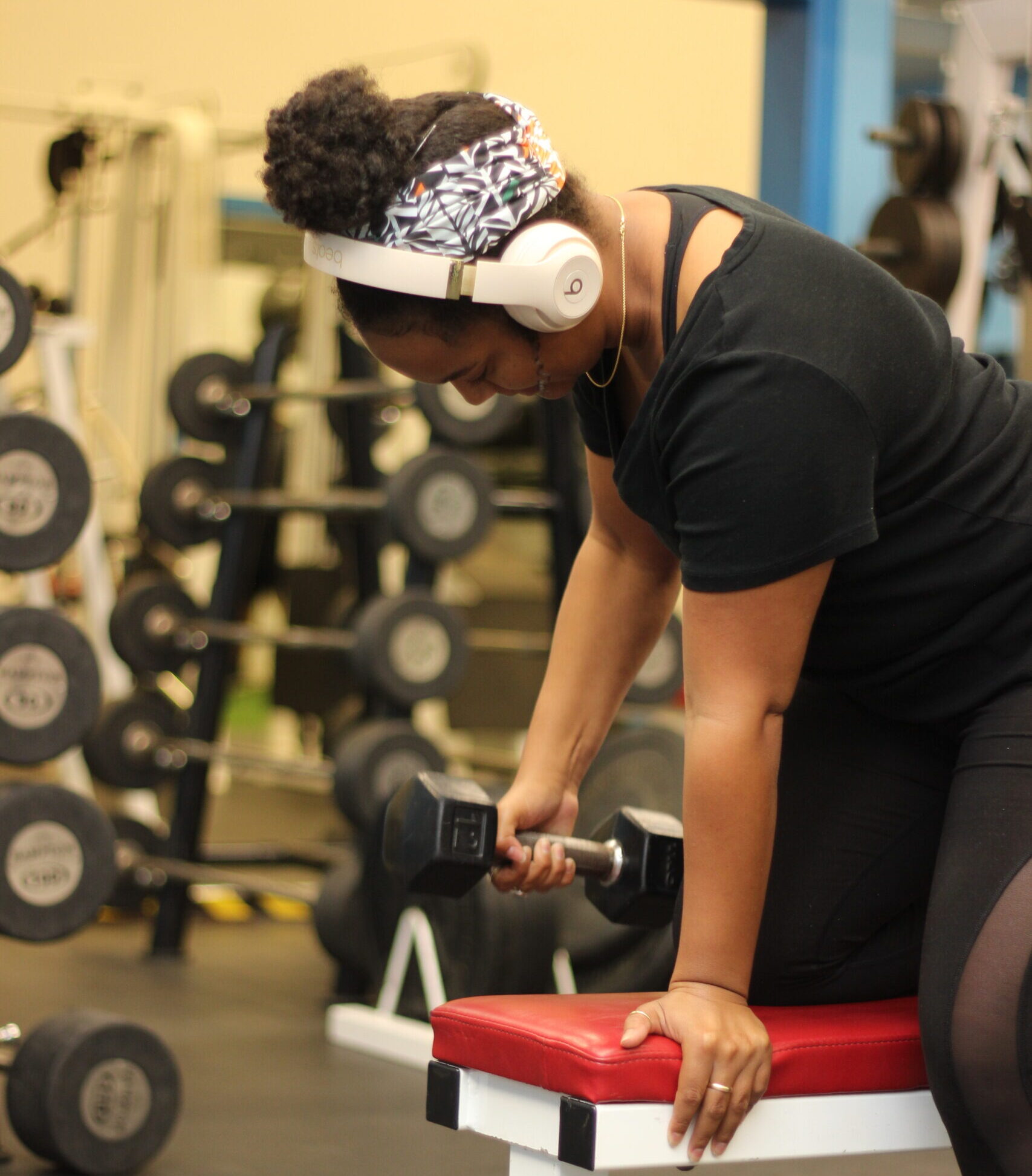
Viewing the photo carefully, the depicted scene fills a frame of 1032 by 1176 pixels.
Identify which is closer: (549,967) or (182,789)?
(549,967)

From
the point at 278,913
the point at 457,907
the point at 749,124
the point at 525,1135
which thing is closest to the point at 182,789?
the point at 278,913

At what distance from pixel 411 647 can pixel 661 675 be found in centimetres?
63

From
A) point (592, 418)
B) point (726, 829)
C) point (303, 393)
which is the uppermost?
point (592, 418)

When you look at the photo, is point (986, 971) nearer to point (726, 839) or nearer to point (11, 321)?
point (726, 839)

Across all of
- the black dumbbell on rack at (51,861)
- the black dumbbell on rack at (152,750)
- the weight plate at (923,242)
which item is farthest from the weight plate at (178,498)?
the weight plate at (923,242)

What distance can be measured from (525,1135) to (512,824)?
1.16 ft

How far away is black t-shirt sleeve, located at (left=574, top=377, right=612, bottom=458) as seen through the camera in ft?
4.61

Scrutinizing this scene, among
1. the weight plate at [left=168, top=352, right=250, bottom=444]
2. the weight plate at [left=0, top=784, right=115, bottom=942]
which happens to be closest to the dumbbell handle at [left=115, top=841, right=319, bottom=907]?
the weight plate at [left=168, top=352, right=250, bottom=444]

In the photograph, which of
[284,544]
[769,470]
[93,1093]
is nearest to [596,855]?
[769,470]

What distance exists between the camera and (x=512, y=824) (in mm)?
1507

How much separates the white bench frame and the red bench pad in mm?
10

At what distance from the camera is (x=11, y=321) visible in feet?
7.24

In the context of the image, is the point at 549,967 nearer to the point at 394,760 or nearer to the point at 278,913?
the point at 394,760

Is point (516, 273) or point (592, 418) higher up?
point (516, 273)
